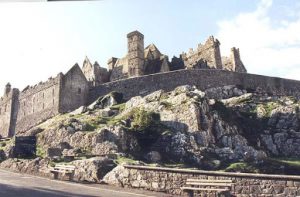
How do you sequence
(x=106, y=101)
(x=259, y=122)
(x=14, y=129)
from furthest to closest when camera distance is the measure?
(x=14, y=129) < (x=106, y=101) < (x=259, y=122)

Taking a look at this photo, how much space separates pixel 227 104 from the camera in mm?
39688

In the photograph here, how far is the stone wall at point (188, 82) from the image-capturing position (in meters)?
43.2

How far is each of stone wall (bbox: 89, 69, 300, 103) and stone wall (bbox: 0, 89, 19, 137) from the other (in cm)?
1605

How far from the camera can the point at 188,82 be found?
141 ft

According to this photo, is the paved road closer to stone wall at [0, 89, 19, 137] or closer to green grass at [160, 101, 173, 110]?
green grass at [160, 101, 173, 110]

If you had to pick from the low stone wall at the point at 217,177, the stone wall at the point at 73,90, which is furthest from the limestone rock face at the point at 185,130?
the low stone wall at the point at 217,177

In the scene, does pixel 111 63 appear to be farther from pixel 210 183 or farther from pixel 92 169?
pixel 210 183

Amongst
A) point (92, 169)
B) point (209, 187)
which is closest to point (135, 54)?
point (92, 169)

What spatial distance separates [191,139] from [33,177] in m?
15.0

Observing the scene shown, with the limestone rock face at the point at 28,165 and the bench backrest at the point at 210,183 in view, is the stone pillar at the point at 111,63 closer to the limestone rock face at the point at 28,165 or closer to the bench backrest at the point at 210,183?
the limestone rock face at the point at 28,165

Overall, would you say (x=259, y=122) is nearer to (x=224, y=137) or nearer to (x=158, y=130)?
(x=224, y=137)

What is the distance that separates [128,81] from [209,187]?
31.7m

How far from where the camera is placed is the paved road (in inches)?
566

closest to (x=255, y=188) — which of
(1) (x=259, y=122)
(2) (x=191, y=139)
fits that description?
(2) (x=191, y=139)
